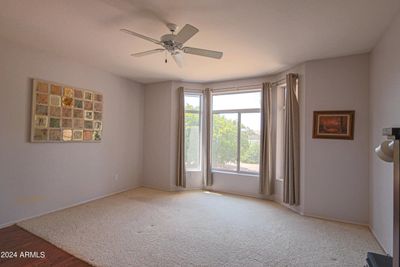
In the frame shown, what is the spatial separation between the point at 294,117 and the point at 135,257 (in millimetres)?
3260

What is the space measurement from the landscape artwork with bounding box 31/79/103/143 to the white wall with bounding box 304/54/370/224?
3.99 m

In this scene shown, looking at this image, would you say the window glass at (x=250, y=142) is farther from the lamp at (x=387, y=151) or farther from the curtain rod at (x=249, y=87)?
the lamp at (x=387, y=151)

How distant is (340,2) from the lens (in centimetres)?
205

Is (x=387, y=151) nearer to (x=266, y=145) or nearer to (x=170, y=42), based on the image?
(x=170, y=42)

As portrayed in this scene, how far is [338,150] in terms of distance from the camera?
344 cm

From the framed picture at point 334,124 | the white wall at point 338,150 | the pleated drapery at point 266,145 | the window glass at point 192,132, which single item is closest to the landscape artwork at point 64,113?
the window glass at point 192,132

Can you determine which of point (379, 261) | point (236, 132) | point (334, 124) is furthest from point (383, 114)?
point (236, 132)

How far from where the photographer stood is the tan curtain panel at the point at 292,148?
12.3 feet

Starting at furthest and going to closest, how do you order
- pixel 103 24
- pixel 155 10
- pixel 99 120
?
pixel 99 120 < pixel 103 24 < pixel 155 10

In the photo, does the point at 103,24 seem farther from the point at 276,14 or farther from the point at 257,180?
the point at 257,180

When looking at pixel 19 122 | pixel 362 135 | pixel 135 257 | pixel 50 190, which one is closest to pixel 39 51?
pixel 19 122

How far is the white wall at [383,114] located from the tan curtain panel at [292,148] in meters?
1.02

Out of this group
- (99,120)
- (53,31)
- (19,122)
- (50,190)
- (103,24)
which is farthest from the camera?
(99,120)

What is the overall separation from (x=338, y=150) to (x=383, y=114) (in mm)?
912
